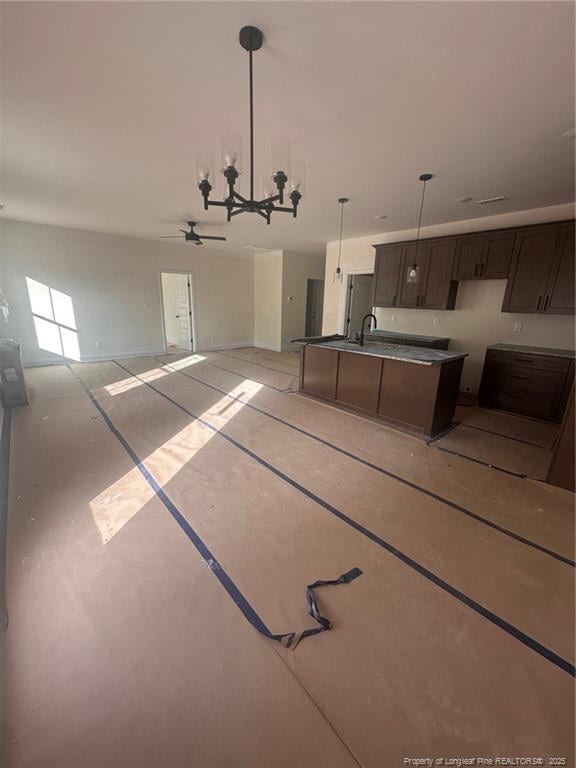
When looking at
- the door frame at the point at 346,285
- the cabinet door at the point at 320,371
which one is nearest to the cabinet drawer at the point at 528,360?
the cabinet door at the point at 320,371

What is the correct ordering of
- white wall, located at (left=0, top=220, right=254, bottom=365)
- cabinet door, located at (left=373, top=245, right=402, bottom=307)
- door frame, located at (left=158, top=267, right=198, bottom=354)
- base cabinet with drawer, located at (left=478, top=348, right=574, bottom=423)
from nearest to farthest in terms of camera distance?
base cabinet with drawer, located at (left=478, top=348, right=574, bottom=423) → cabinet door, located at (left=373, top=245, right=402, bottom=307) → white wall, located at (left=0, top=220, right=254, bottom=365) → door frame, located at (left=158, top=267, right=198, bottom=354)

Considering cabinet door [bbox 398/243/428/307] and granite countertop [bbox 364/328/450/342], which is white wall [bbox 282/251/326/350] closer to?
granite countertop [bbox 364/328/450/342]

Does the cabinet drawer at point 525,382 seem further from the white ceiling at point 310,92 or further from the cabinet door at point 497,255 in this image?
the white ceiling at point 310,92

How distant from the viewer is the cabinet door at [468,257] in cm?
440

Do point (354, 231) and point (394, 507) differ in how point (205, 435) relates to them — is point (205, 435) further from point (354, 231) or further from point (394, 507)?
point (354, 231)

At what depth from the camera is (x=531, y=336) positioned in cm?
429

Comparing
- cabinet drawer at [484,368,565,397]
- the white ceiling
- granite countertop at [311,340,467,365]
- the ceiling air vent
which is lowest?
cabinet drawer at [484,368,565,397]

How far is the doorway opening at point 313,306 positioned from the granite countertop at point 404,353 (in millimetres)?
4794

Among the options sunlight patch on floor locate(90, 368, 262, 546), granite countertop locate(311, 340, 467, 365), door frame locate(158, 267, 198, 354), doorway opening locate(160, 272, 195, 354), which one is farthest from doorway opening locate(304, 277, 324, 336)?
sunlight patch on floor locate(90, 368, 262, 546)

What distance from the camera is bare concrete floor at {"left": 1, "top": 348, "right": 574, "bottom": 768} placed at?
1093 millimetres

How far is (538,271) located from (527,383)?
58.5 inches

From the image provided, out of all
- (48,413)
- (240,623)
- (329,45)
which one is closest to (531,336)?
(329,45)

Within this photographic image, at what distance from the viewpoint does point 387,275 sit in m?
5.45

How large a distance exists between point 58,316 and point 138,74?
5.85 metres
